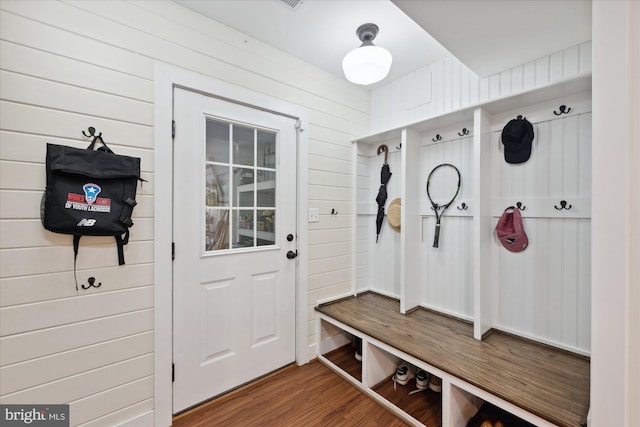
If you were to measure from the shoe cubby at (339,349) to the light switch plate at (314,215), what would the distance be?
0.93 m

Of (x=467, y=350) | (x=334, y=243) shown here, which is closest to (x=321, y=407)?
(x=467, y=350)

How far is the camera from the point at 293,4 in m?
1.75

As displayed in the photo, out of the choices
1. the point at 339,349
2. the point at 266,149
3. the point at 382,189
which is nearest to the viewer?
the point at 266,149

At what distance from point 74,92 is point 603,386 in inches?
105

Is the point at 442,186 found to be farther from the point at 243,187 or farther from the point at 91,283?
the point at 91,283

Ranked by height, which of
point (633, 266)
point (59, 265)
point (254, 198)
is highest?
point (254, 198)

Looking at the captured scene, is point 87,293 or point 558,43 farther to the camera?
point 558,43

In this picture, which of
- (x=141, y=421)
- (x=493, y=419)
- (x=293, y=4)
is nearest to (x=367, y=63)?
(x=293, y=4)

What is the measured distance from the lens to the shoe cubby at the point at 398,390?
5.71 feet

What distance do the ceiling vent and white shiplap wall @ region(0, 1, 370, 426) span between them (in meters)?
0.52

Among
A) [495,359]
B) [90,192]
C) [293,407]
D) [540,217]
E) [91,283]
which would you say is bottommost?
[293,407]

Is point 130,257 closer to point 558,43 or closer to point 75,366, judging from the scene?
point 75,366

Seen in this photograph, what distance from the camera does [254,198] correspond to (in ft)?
7.00

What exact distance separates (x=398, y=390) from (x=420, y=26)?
2444 mm
